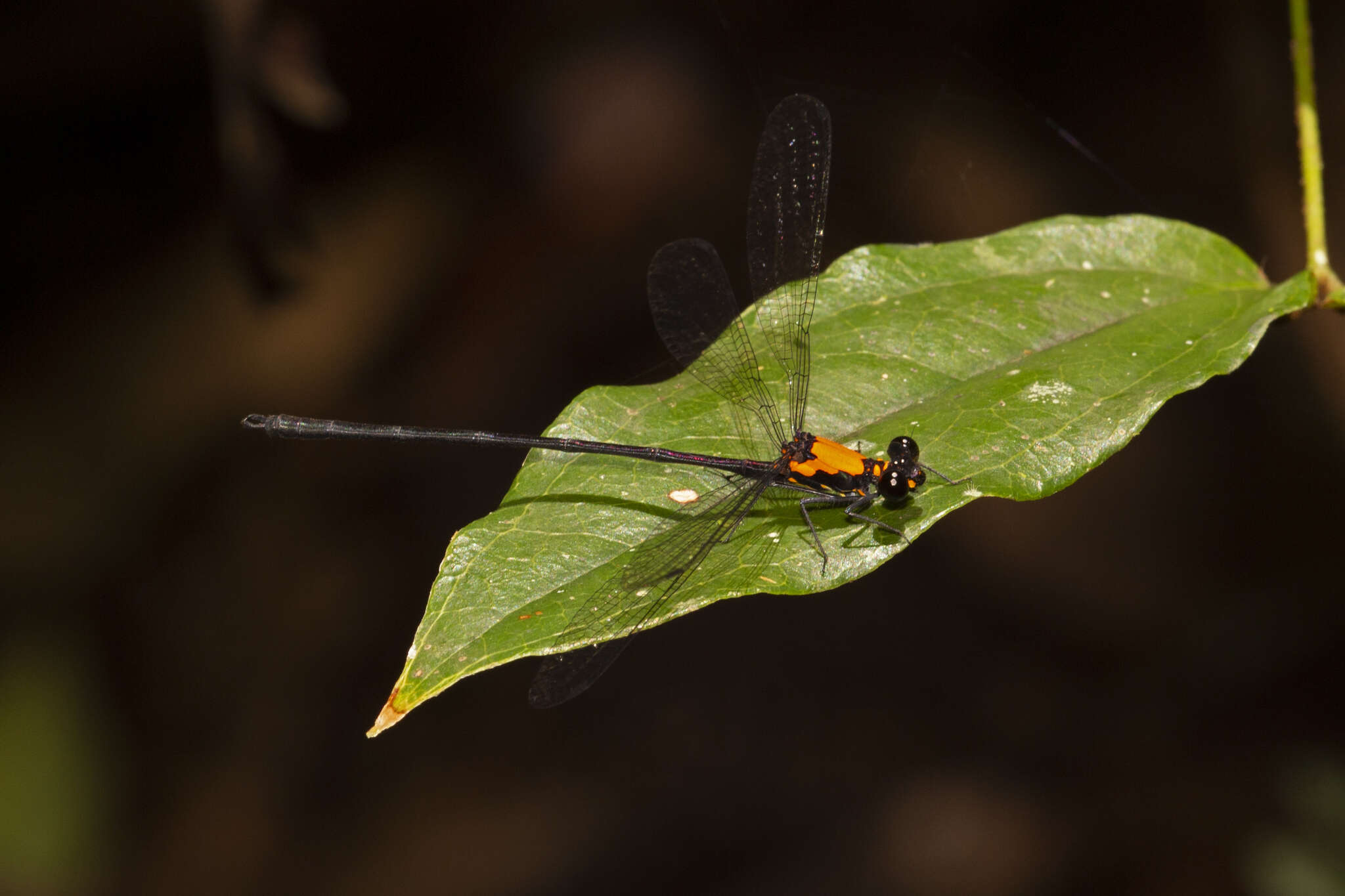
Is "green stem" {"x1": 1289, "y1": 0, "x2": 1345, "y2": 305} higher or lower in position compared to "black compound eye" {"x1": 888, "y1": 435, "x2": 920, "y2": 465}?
higher

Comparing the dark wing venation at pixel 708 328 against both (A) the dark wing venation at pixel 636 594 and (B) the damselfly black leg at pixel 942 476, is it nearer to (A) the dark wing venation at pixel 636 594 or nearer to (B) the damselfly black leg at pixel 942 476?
(A) the dark wing venation at pixel 636 594

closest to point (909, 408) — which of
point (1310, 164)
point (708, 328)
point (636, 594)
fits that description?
point (708, 328)

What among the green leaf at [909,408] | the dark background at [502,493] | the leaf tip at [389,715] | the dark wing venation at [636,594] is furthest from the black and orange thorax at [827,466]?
the dark background at [502,493]

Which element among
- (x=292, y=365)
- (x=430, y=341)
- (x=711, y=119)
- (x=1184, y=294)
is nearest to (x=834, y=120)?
(x=711, y=119)

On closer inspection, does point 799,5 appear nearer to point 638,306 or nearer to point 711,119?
point 711,119

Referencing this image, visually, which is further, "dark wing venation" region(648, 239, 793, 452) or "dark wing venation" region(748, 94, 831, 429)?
"dark wing venation" region(748, 94, 831, 429)

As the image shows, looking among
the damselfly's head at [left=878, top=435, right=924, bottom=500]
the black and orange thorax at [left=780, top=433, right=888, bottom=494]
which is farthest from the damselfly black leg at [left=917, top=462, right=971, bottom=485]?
the black and orange thorax at [left=780, top=433, right=888, bottom=494]

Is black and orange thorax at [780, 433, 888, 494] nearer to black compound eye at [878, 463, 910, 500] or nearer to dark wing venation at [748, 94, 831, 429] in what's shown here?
black compound eye at [878, 463, 910, 500]
